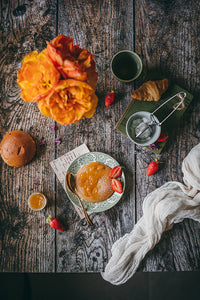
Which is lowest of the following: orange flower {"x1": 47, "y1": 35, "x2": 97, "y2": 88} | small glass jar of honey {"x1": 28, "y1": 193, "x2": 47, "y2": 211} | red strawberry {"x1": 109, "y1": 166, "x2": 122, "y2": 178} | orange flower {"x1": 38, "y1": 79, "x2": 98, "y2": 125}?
small glass jar of honey {"x1": 28, "y1": 193, "x2": 47, "y2": 211}

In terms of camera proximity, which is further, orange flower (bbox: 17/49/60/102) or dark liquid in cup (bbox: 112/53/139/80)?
dark liquid in cup (bbox: 112/53/139/80)

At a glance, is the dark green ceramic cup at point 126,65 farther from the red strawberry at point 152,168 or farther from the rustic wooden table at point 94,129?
the red strawberry at point 152,168

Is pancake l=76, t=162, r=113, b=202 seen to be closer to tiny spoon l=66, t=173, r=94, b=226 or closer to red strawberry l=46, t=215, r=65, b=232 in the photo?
tiny spoon l=66, t=173, r=94, b=226

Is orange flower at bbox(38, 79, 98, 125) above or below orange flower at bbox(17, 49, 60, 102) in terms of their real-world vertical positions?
below

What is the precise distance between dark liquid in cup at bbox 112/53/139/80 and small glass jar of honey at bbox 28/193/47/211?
65 cm

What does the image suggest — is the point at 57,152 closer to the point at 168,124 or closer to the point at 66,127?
the point at 66,127

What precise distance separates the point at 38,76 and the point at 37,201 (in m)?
0.60

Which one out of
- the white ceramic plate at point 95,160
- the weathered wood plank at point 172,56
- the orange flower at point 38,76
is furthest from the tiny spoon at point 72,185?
the orange flower at point 38,76

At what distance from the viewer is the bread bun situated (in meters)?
1.04

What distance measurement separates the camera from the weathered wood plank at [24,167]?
3.56 feet

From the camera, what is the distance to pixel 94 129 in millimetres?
1109

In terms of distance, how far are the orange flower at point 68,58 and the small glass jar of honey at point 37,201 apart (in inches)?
23.6

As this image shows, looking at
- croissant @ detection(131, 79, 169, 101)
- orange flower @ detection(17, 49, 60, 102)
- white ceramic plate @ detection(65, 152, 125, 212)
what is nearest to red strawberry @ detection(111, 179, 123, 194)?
white ceramic plate @ detection(65, 152, 125, 212)

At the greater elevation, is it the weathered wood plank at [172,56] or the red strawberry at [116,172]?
the weathered wood plank at [172,56]
